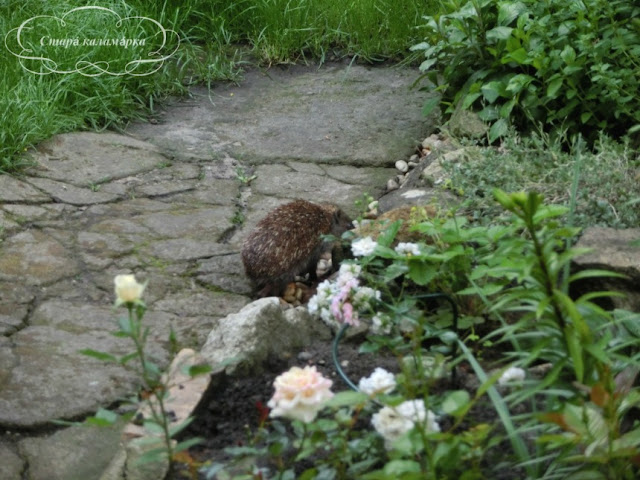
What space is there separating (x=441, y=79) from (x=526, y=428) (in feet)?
16.8

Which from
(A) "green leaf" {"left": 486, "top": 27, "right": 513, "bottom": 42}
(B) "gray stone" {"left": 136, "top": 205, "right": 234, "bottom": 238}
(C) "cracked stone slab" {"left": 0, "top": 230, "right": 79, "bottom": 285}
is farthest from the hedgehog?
(A) "green leaf" {"left": 486, "top": 27, "right": 513, "bottom": 42}

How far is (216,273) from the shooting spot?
5.32 m

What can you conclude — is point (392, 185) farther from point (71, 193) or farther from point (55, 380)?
point (55, 380)

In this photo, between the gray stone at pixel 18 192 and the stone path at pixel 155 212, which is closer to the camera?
the stone path at pixel 155 212

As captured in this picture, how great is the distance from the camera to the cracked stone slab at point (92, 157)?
6422mm

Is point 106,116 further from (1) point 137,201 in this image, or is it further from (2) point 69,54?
(1) point 137,201

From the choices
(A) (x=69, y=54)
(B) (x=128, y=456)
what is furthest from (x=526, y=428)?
(A) (x=69, y=54)

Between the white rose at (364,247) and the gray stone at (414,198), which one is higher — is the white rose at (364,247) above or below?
above

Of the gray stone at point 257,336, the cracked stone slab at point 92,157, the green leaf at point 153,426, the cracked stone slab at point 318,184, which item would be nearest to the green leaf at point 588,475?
the green leaf at point 153,426

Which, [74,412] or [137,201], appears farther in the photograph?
[137,201]

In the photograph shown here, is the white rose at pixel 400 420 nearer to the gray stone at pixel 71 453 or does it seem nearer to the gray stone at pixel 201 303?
the gray stone at pixel 71 453

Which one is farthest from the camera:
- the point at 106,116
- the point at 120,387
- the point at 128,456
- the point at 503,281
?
the point at 106,116

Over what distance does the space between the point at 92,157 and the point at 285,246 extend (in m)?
2.21

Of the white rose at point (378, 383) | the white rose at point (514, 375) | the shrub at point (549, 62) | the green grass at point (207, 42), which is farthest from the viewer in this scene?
the green grass at point (207, 42)
